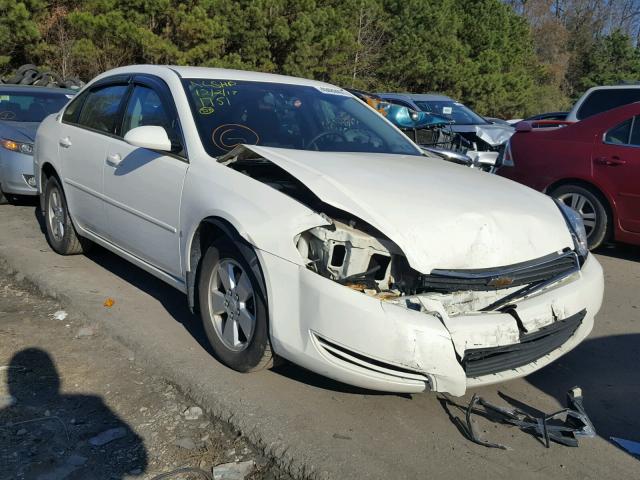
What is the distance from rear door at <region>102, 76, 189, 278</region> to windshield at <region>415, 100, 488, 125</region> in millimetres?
7934

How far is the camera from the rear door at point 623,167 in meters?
6.33

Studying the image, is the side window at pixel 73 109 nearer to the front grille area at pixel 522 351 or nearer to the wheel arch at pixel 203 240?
the wheel arch at pixel 203 240

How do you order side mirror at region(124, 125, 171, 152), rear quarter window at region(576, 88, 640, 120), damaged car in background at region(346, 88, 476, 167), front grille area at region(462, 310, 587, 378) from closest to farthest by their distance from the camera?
front grille area at region(462, 310, 587, 378), side mirror at region(124, 125, 171, 152), rear quarter window at region(576, 88, 640, 120), damaged car in background at region(346, 88, 476, 167)

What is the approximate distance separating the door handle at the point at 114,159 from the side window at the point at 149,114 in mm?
184

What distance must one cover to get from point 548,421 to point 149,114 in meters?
3.15

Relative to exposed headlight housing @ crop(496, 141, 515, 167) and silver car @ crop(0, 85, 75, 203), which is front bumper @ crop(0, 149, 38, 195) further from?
exposed headlight housing @ crop(496, 141, 515, 167)

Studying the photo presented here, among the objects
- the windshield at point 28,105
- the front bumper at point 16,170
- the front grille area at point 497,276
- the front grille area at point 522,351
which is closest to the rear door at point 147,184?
the front grille area at point 497,276

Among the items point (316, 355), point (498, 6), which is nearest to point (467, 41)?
point (498, 6)

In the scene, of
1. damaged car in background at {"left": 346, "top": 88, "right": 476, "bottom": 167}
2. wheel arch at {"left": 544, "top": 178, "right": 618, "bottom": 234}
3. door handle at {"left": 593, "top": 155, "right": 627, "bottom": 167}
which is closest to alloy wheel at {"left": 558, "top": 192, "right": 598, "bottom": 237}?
wheel arch at {"left": 544, "top": 178, "right": 618, "bottom": 234}

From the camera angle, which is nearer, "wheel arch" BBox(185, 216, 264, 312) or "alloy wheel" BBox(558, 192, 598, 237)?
"wheel arch" BBox(185, 216, 264, 312)

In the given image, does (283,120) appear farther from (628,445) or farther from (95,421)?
(628,445)

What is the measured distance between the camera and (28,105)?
892 cm

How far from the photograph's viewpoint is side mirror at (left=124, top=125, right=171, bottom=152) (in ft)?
13.0

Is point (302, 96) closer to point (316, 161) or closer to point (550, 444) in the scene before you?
point (316, 161)
